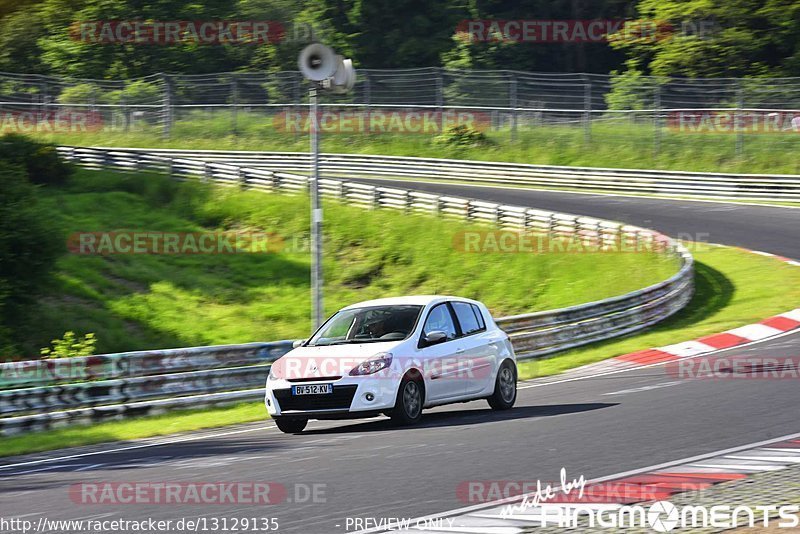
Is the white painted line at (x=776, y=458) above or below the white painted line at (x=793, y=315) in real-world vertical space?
above

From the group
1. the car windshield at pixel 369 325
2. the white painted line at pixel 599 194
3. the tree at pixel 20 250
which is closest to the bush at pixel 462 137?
the white painted line at pixel 599 194

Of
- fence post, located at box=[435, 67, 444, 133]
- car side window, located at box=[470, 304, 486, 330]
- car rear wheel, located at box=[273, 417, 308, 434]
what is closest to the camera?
Answer: car rear wheel, located at box=[273, 417, 308, 434]

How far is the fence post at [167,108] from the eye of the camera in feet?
161

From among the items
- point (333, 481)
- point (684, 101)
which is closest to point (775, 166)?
point (684, 101)

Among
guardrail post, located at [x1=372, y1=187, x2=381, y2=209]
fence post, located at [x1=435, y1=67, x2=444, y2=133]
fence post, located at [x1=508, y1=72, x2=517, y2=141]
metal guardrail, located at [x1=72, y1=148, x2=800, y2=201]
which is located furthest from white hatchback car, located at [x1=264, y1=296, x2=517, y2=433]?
fence post, located at [x1=435, y1=67, x2=444, y2=133]

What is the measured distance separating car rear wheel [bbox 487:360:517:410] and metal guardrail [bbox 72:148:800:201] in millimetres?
25351

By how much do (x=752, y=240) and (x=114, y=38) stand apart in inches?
1743

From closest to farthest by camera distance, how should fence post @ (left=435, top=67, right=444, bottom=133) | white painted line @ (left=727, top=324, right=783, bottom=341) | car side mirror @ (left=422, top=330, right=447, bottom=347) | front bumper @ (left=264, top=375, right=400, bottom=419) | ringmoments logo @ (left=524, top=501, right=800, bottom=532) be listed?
ringmoments logo @ (left=524, top=501, right=800, bottom=532) → front bumper @ (left=264, top=375, right=400, bottom=419) → car side mirror @ (left=422, top=330, right=447, bottom=347) → white painted line @ (left=727, top=324, right=783, bottom=341) → fence post @ (left=435, top=67, right=444, bottom=133)

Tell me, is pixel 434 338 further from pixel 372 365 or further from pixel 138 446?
pixel 138 446

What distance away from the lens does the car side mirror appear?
41.1ft

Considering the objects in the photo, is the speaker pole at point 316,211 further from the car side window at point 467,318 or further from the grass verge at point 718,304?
the grass verge at point 718,304

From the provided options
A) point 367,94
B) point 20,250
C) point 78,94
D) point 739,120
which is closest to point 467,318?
point 20,250

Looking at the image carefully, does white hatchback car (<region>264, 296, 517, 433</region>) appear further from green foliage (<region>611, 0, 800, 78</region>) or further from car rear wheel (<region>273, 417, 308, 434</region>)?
green foliage (<region>611, 0, 800, 78</region>)

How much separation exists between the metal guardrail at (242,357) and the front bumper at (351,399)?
3.88 m
